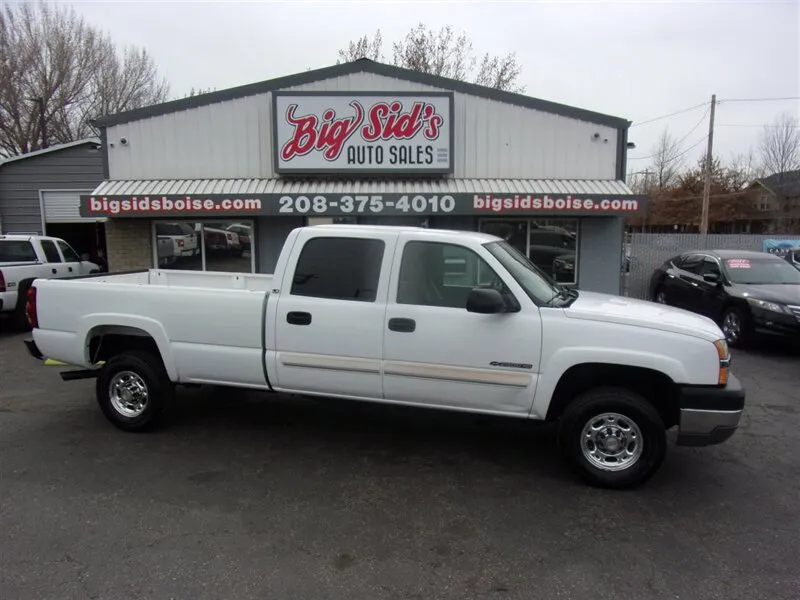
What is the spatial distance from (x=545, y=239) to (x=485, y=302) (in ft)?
→ 29.3

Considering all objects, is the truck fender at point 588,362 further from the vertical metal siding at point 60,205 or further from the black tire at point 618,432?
the vertical metal siding at point 60,205

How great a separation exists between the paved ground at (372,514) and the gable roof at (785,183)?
4490 centimetres

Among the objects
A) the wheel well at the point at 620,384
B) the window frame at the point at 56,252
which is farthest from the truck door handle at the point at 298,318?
the window frame at the point at 56,252

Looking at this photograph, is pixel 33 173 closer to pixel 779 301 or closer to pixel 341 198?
pixel 341 198

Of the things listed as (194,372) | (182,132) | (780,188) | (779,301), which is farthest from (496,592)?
→ (780,188)

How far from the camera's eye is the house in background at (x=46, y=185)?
57.9 ft

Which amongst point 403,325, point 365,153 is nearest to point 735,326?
point 403,325

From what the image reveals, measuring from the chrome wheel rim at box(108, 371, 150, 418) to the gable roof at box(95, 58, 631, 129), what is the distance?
8513mm

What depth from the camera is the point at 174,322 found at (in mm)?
5051

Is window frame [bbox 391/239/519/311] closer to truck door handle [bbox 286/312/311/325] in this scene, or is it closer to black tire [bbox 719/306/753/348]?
truck door handle [bbox 286/312/311/325]

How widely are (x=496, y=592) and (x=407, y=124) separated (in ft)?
34.3

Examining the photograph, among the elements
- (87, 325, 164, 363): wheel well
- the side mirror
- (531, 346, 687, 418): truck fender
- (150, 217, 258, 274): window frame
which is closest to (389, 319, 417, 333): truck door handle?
the side mirror

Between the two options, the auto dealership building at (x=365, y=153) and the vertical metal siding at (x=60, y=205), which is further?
A: the vertical metal siding at (x=60, y=205)

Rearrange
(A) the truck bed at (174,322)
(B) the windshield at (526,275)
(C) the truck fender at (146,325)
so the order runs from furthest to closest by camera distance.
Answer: (C) the truck fender at (146,325), (A) the truck bed at (174,322), (B) the windshield at (526,275)
